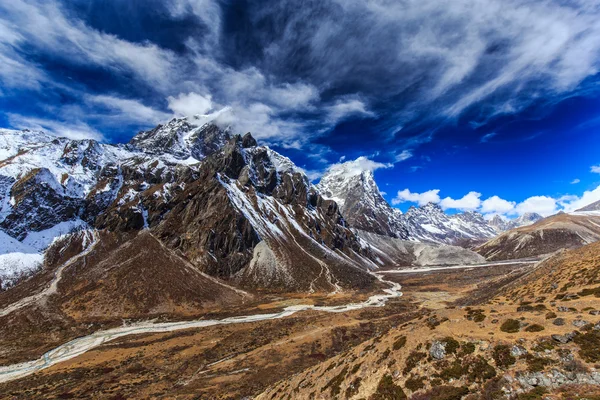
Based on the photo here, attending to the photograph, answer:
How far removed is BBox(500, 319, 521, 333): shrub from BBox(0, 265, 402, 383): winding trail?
91.1m

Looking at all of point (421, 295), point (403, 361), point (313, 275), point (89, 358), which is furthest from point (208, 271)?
point (403, 361)

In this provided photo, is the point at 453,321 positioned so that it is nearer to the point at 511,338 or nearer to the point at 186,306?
the point at 511,338

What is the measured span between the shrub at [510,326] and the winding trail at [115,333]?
299 ft

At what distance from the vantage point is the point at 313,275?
181 metres

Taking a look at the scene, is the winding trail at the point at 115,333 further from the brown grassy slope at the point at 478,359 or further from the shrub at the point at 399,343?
the shrub at the point at 399,343

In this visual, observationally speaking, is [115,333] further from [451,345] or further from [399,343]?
[451,345]

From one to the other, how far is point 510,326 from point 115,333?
11125 cm

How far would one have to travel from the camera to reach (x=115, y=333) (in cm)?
9706

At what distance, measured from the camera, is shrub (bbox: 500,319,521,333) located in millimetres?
23266

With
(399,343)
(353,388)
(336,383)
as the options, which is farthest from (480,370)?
(336,383)

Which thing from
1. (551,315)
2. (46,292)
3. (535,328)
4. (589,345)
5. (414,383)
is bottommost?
(414,383)

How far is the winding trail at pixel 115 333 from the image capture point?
236ft

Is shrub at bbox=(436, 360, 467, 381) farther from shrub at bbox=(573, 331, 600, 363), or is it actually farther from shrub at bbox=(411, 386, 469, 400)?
shrub at bbox=(573, 331, 600, 363)

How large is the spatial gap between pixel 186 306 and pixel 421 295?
360ft
